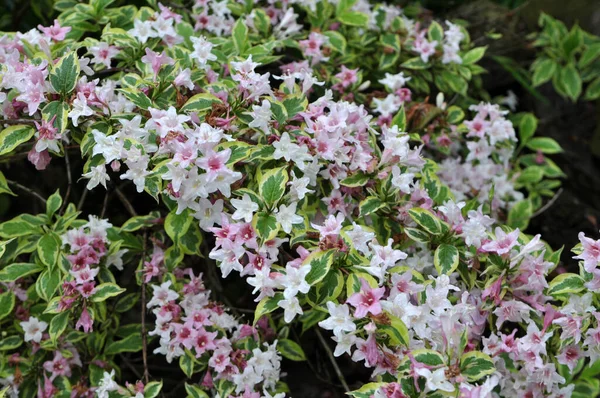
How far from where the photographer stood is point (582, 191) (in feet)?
Answer: 10.3

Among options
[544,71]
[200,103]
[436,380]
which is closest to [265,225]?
[200,103]

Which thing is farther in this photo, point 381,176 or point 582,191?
point 582,191

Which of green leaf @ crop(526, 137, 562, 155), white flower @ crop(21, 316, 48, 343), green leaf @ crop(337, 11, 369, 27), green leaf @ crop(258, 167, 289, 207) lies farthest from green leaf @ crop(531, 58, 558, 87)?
white flower @ crop(21, 316, 48, 343)

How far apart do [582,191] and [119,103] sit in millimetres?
2390

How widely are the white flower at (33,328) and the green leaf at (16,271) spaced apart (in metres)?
0.15

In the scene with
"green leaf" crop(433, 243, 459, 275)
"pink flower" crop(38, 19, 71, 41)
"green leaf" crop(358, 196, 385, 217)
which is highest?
"pink flower" crop(38, 19, 71, 41)

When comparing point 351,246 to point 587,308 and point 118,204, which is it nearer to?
point 587,308

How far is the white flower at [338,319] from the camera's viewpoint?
131 centimetres

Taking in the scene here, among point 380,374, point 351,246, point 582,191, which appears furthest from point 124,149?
point 582,191

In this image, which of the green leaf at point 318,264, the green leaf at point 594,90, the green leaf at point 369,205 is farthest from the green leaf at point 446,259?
the green leaf at point 594,90

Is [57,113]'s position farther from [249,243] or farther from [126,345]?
[126,345]

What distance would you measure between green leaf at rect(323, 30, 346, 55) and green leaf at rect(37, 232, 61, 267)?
44.4 inches

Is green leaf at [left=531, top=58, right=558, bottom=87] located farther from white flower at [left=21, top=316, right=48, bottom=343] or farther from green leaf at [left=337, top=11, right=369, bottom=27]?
white flower at [left=21, top=316, right=48, bottom=343]

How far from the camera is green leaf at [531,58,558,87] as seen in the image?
2.91 meters
